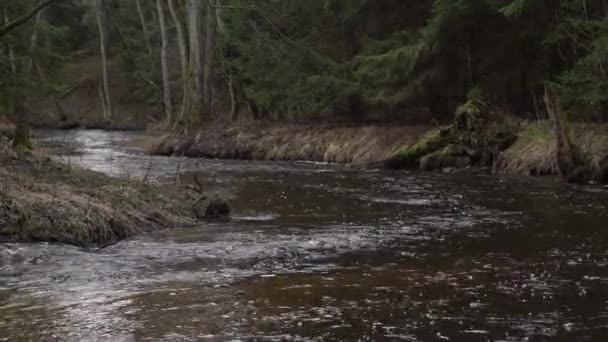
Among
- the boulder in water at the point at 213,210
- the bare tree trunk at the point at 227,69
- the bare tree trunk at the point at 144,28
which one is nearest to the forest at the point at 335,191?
the boulder in water at the point at 213,210

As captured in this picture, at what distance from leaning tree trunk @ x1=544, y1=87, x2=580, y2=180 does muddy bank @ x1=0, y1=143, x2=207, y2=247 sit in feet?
27.7

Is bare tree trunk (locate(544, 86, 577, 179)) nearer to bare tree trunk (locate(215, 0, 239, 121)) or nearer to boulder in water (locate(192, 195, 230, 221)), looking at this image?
boulder in water (locate(192, 195, 230, 221))

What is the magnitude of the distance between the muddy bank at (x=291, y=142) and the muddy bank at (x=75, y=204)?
39.4 feet

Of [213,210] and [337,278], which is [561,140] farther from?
[337,278]

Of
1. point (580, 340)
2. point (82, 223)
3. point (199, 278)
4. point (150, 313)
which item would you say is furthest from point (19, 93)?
point (580, 340)

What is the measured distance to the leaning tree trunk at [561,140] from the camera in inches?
744

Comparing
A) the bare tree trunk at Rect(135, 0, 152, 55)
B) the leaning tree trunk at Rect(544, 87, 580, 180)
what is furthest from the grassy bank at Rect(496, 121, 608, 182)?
the bare tree trunk at Rect(135, 0, 152, 55)

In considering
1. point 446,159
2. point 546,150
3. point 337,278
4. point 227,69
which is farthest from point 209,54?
point 337,278

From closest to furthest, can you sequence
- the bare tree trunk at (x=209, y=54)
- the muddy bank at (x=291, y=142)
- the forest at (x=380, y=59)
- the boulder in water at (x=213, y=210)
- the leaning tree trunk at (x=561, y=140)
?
the boulder in water at (x=213, y=210) < the leaning tree trunk at (x=561, y=140) < the forest at (x=380, y=59) < the muddy bank at (x=291, y=142) < the bare tree trunk at (x=209, y=54)

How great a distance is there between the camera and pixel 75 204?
37.8 feet

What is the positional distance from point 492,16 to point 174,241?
18215 millimetres

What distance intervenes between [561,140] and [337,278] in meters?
11.7

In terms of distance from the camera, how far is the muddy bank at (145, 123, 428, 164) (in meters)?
26.4

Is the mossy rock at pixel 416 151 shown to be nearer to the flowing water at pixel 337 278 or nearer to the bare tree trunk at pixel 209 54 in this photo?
the flowing water at pixel 337 278
